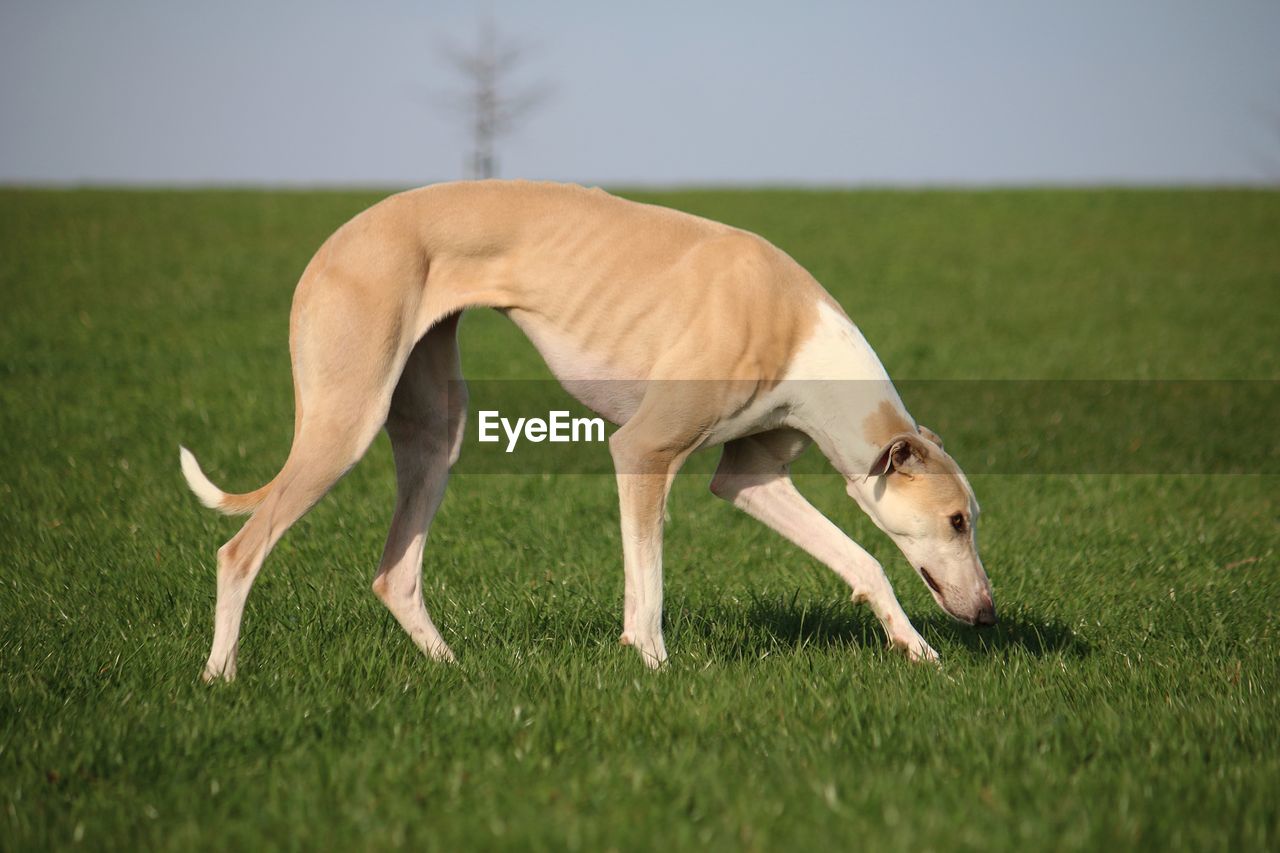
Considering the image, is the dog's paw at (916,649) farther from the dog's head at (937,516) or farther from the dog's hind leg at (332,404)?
the dog's hind leg at (332,404)

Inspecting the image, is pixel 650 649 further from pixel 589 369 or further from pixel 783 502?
pixel 589 369

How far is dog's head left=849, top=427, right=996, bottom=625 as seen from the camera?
504cm

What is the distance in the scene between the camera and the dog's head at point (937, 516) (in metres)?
5.04

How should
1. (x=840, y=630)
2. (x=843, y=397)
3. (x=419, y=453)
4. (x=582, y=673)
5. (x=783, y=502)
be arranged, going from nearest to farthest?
(x=582, y=673), (x=843, y=397), (x=783, y=502), (x=419, y=453), (x=840, y=630)

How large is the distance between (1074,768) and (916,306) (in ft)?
51.7

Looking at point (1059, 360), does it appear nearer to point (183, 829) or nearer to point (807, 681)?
point (807, 681)

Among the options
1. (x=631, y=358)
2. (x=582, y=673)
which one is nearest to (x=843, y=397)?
(x=631, y=358)

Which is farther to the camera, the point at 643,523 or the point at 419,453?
the point at 419,453

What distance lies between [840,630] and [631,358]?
1.82m

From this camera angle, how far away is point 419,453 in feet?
18.2

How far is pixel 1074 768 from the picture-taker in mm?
3926

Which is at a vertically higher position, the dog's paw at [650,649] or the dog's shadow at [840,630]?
the dog's paw at [650,649]

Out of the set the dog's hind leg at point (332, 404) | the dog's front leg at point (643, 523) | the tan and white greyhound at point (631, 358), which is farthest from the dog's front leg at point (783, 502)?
the dog's hind leg at point (332, 404)

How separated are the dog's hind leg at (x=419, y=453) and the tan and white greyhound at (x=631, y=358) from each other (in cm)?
25
